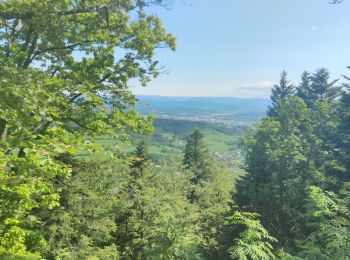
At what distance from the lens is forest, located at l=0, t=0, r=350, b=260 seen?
575 centimetres

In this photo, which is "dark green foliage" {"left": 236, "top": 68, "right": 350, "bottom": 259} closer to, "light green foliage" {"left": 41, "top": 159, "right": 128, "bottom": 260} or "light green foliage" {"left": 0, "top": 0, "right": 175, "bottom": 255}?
"light green foliage" {"left": 41, "top": 159, "right": 128, "bottom": 260}

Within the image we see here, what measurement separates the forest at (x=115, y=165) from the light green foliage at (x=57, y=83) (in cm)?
4

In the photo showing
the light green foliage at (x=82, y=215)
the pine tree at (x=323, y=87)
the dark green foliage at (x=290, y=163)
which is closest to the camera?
the light green foliage at (x=82, y=215)

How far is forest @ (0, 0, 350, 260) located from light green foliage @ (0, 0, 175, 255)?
4 cm

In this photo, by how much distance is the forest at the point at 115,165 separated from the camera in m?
5.75

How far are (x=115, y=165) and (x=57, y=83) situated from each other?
34.4ft

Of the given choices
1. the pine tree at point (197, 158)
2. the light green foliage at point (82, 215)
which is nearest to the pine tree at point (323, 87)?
the pine tree at point (197, 158)

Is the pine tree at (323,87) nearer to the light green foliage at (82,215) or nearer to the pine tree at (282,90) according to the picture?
the pine tree at (282,90)

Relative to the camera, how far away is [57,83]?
7.75 meters

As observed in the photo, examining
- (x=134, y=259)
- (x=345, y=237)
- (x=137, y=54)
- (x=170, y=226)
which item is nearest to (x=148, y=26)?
(x=137, y=54)

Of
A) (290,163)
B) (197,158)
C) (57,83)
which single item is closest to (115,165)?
(57,83)

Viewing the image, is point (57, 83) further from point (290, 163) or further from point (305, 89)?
point (305, 89)

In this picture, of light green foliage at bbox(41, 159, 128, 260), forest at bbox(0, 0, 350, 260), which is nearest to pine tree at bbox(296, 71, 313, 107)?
forest at bbox(0, 0, 350, 260)

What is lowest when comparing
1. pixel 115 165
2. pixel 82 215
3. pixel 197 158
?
pixel 197 158
